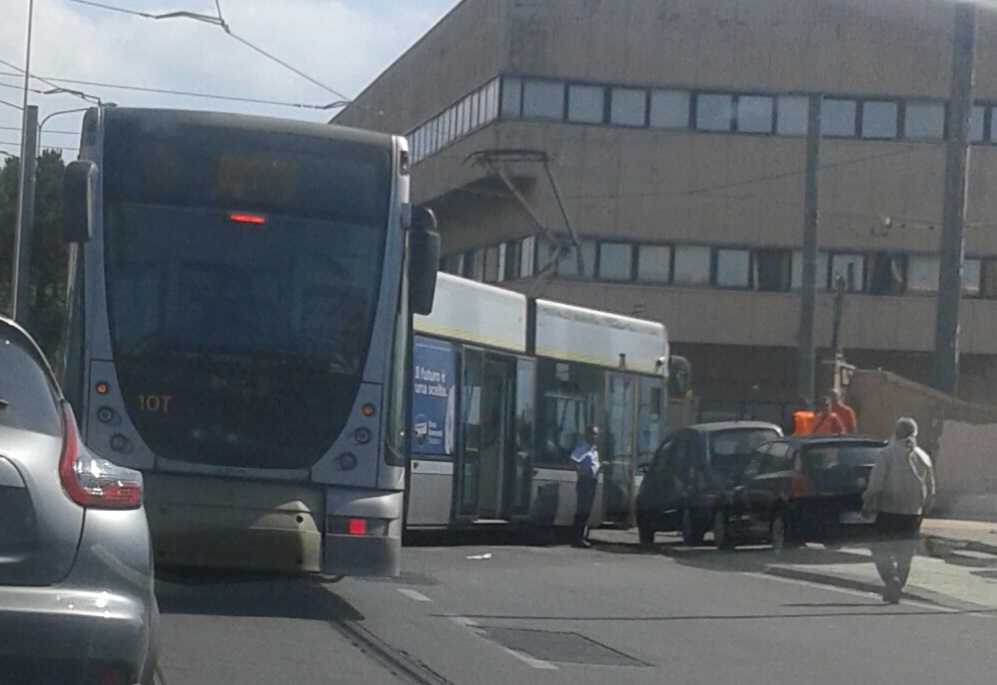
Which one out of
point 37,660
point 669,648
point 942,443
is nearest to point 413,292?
point 669,648

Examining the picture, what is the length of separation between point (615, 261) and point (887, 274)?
7.71m

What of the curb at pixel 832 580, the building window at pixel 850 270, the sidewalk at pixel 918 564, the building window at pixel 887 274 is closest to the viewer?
the curb at pixel 832 580

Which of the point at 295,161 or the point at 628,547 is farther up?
the point at 295,161

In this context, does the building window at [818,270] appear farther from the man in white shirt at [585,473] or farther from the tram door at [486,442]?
the tram door at [486,442]

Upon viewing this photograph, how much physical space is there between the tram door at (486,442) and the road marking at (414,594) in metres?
4.91

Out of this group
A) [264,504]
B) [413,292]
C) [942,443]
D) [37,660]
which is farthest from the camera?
[942,443]

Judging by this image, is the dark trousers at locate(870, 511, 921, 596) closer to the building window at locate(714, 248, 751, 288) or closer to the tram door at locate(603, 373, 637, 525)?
the tram door at locate(603, 373, 637, 525)

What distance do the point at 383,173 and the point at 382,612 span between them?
3.06m

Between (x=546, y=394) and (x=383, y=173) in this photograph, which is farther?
(x=546, y=394)

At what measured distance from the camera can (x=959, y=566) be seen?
2036 centimetres

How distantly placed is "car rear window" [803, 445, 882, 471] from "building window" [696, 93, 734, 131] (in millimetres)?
29989

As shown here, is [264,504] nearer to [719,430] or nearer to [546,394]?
[546,394]

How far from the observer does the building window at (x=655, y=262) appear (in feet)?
165

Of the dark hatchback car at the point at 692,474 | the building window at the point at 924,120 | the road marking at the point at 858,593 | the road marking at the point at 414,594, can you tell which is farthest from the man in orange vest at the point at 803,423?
the building window at the point at 924,120
